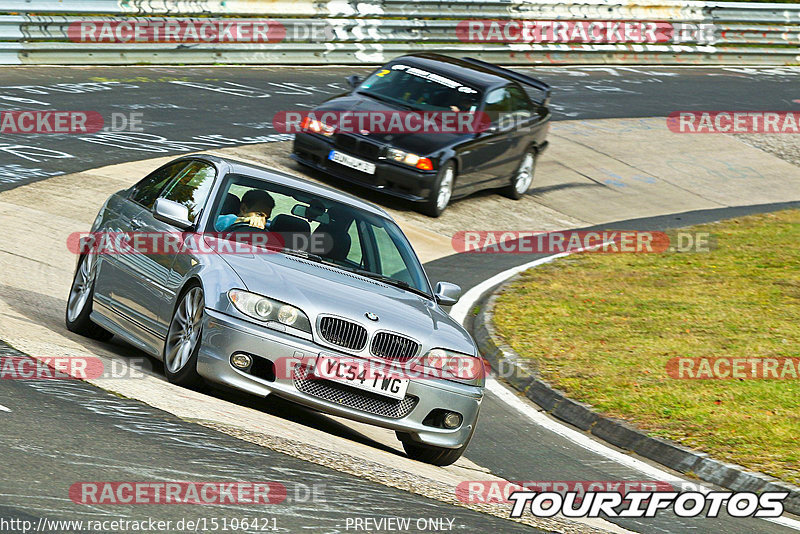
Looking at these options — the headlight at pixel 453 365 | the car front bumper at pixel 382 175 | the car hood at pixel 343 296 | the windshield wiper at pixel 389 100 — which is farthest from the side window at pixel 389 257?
the windshield wiper at pixel 389 100

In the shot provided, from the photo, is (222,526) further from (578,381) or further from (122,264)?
(578,381)

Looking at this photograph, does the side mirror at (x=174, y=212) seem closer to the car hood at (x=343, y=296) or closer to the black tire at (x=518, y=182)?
the car hood at (x=343, y=296)

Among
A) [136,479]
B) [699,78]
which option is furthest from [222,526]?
[699,78]

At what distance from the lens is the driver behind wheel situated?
26.6 feet

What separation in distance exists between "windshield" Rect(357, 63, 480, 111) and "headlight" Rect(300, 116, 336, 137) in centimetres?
109

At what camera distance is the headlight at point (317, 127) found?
1647 cm

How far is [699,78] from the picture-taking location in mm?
30875

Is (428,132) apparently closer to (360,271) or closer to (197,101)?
(197,101)

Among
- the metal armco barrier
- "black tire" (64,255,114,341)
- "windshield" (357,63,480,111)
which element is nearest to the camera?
"black tire" (64,255,114,341)

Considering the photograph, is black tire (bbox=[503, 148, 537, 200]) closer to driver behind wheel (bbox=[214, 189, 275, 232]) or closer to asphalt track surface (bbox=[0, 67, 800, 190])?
asphalt track surface (bbox=[0, 67, 800, 190])

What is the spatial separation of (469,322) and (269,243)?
189 inches

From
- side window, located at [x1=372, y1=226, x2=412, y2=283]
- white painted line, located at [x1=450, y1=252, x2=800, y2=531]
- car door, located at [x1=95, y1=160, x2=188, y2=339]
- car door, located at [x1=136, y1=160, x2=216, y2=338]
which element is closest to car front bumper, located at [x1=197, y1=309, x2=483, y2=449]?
car door, located at [x1=136, y1=160, x2=216, y2=338]

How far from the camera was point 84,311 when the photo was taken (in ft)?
29.1

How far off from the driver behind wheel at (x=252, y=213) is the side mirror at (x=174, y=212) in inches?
8.3
